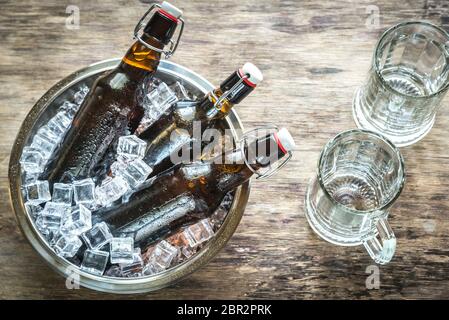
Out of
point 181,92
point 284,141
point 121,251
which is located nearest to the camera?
point 284,141

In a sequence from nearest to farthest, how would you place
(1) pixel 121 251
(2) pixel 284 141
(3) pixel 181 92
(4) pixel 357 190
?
(2) pixel 284 141, (1) pixel 121 251, (3) pixel 181 92, (4) pixel 357 190

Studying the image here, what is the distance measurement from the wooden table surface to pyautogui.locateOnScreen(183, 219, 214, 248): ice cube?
0.50 feet

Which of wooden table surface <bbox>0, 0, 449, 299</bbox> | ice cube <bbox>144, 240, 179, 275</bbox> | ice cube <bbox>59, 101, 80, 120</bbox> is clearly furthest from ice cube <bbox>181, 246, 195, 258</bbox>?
ice cube <bbox>59, 101, 80, 120</bbox>

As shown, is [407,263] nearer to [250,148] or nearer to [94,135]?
[250,148]

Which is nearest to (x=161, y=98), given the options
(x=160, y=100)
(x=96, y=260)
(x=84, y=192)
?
(x=160, y=100)

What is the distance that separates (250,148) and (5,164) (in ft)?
1.93

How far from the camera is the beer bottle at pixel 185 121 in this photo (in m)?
1.33

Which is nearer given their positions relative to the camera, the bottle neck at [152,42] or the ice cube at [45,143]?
the bottle neck at [152,42]

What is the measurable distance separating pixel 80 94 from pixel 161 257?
14.4 inches

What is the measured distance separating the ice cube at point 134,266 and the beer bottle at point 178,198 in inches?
1.9

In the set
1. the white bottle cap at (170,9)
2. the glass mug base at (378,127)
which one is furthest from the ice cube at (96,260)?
the glass mug base at (378,127)

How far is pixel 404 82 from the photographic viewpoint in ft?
5.48

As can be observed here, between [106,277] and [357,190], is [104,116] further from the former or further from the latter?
[357,190]

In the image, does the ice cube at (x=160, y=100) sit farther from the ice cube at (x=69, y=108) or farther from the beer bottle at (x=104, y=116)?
the ice cube at (x=69, y=108)
